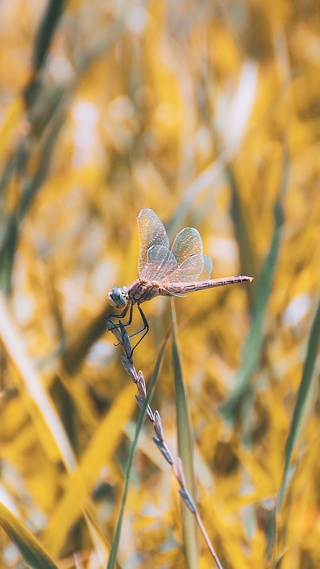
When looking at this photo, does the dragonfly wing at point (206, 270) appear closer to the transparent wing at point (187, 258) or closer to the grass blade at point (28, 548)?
the transparent wing at point (187, 258)

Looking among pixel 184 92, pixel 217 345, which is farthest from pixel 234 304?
pixel 184 92

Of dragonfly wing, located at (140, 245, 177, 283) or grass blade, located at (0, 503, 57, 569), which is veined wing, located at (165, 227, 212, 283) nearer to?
dragonfly wing, located at (140, 245, 177, 283)

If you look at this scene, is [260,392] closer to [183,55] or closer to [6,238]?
[6,238]

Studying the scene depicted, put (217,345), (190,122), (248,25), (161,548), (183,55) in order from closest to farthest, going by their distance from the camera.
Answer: (161,548), (217,345), (190,122), (183,55), (248,25)

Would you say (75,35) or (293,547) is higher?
(75,35)

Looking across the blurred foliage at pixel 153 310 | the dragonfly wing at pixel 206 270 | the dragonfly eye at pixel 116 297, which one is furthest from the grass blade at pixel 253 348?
the dragonfly eye at pixel 116 297

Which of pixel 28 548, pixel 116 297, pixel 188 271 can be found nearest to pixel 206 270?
pixel 188 271
